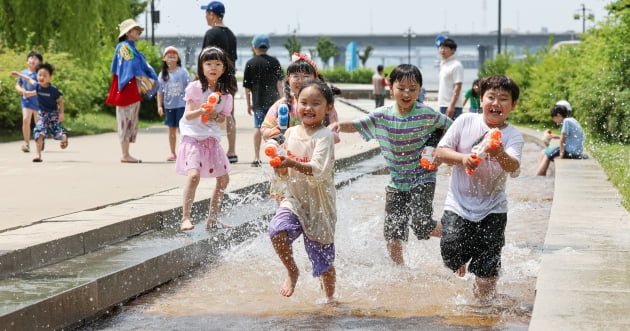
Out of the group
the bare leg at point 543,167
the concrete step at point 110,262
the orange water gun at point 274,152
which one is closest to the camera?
the concrete step at point 110,262

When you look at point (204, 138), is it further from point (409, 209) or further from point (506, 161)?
point (506, 161)

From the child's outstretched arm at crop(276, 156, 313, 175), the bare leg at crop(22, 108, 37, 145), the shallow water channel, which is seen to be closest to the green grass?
the shallow water channel

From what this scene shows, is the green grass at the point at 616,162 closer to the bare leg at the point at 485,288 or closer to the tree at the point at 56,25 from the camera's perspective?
the bare leg at the point at 485,288

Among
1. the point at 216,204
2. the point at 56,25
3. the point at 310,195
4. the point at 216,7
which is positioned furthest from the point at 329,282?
the point at 56,25

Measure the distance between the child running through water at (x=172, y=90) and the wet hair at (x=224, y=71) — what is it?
5.31 meters

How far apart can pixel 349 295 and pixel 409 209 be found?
0.86 meters

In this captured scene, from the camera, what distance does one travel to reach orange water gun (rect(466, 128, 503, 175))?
17.6 feet

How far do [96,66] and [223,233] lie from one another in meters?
19.4

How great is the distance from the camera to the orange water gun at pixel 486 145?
5.36 meters

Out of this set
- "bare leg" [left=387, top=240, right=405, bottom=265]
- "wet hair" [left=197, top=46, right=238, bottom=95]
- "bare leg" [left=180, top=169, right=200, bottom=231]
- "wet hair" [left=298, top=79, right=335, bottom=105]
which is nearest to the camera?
"wet hair" [left=298, top=79, right=335, bottom=105]

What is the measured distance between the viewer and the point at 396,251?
23.6 ft

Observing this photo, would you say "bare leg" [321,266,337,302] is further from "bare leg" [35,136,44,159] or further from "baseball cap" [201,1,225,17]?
"bare leg" [35,136,44,159]

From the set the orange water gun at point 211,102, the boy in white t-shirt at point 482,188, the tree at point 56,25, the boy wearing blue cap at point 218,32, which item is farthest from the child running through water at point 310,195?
the tree at point 56,25

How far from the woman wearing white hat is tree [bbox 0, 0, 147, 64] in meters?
8.76
